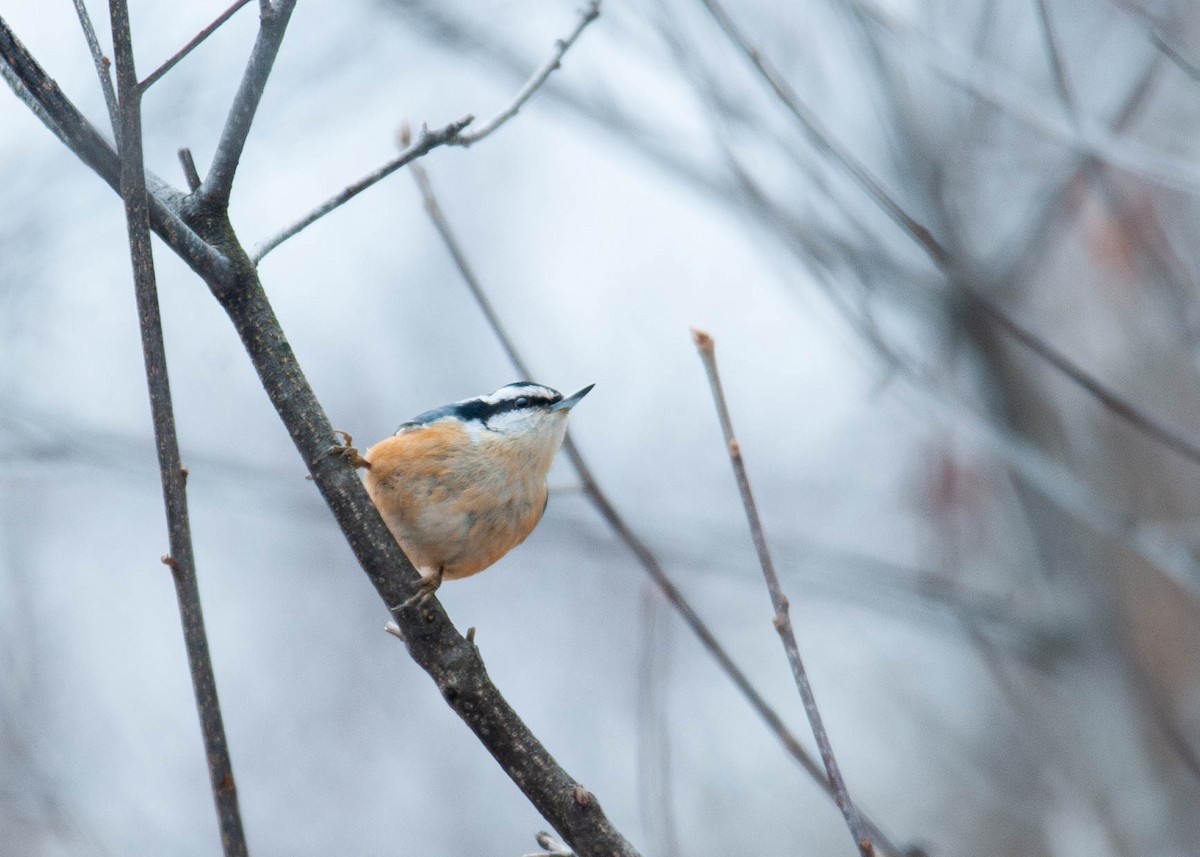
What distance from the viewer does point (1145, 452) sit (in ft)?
17.8

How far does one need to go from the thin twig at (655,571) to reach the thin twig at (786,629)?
5 cm

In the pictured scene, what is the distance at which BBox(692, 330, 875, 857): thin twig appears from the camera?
122 cm

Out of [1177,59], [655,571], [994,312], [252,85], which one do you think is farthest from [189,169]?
[1177,59]

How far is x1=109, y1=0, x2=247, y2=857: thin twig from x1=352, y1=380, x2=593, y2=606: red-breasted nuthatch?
3.89 feet

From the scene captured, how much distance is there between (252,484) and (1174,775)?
3533 millimetres

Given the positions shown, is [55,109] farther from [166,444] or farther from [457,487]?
[457,487]

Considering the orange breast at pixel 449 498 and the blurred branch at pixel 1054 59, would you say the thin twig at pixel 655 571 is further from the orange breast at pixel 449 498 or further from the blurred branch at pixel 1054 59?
the blurred branch at pixel 1054 59

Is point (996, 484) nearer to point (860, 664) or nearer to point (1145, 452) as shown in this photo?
point (860, 664)

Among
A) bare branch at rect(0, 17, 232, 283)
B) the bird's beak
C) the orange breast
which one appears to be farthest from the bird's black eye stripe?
bare branch at rect(0, 17, 232, 283)

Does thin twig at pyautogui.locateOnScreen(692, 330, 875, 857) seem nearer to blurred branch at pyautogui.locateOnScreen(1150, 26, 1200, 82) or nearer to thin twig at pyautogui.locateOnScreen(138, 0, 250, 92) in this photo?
thin twig at pyautogui.locateOnScreen(138, 0, 250, 92)

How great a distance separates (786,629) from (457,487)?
4.48 feet

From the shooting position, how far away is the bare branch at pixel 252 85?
4.75ft

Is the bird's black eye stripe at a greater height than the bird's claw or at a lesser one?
greater

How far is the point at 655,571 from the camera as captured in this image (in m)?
1.74
